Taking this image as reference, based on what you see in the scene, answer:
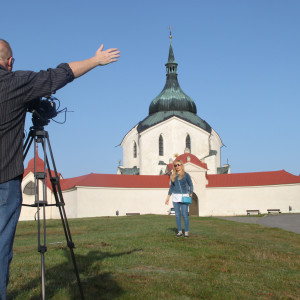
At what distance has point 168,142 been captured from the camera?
5766 centimetres

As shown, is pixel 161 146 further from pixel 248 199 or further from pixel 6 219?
pixel 6 219

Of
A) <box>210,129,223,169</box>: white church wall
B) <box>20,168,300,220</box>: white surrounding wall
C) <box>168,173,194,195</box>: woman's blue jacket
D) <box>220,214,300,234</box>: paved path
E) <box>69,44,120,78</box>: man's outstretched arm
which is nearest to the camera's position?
<box>69,44,120,78</box>: man's outstretched arm

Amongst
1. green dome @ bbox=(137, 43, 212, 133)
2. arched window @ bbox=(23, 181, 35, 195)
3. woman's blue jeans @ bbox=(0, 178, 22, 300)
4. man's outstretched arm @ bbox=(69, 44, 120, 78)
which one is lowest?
woman's blue jeans @ bbox=(0, 178, 22, 300)

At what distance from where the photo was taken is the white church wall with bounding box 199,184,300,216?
46.8 m

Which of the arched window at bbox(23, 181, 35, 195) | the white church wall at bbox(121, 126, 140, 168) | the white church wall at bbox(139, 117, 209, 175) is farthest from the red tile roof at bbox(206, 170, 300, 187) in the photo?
the arched window at bbox(23, 181, 35, 195)

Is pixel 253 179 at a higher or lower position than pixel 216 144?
lower

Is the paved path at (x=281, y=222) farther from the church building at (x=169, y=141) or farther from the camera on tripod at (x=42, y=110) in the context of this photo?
the church building at (x=169, y=141)

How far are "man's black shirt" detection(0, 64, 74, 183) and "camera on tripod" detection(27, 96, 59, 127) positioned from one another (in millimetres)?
428

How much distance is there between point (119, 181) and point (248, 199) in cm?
1424

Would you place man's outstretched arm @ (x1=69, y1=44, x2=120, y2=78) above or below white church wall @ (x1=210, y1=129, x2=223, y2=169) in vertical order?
below

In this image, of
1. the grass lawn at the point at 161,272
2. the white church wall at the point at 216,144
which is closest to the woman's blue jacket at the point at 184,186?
the grass lawn at the point at 161,272

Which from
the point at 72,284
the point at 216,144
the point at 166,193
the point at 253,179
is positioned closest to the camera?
the point at 72,284

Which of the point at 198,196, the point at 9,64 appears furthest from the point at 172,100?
the point at 9,64

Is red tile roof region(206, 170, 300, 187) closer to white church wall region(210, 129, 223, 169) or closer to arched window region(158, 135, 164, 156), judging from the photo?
arched window region(158, 135, 164, 156)
